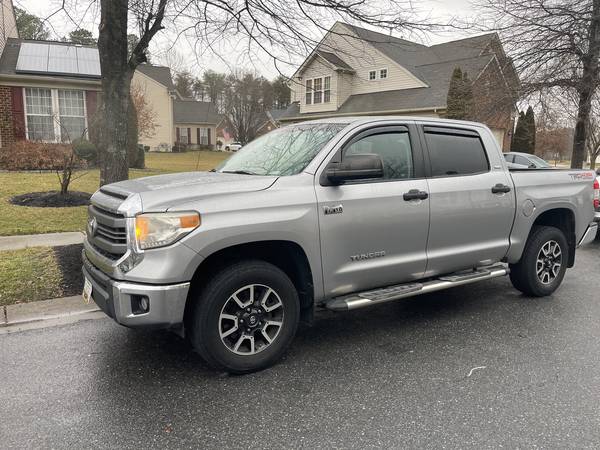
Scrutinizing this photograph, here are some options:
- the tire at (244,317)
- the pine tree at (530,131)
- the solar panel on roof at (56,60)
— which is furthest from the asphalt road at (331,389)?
the pine tree at (530,131)

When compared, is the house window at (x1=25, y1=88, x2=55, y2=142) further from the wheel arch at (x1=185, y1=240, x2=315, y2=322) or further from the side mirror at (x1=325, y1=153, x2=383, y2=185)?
the side mirror at (x1=325, y1=153, x2=383, y2=185)

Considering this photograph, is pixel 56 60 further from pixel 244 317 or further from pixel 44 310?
pixel 244 317

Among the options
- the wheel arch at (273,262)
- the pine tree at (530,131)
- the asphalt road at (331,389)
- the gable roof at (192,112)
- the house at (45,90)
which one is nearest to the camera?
the asphalt road at (331,389)

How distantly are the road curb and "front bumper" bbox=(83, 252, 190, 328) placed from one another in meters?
1.82

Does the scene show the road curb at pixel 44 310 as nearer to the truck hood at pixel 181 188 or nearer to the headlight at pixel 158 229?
the truck hood at pixel 181 188

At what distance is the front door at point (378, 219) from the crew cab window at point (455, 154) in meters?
0.21

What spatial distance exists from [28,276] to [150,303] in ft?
10.2

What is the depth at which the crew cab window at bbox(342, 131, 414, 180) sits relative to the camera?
4.16 m

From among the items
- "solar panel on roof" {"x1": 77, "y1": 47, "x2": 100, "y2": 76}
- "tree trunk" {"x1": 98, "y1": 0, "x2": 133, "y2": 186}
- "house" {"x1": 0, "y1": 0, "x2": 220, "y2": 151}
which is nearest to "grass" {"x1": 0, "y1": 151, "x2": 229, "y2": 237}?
"tree trunk" {"x1": 98, "y1": 0, "x2": 133, "y2": 186}

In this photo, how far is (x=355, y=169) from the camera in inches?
145

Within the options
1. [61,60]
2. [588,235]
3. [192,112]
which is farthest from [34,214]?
[192,112]

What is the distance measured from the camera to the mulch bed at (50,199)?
32.0 feet

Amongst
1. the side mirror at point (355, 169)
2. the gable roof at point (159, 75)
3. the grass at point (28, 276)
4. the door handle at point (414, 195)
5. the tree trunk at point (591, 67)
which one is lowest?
the grass at point (28, 276)

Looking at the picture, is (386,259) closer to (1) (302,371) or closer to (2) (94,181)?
(1) (302,371)
